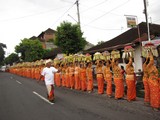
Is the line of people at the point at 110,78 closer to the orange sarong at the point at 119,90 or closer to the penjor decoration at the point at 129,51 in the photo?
the orange sarong at the point at 119,90

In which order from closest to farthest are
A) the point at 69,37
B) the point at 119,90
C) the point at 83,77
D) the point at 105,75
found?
the point at 119,90 < the point at 105,75 < the point at 83,77 < the point at 69,37

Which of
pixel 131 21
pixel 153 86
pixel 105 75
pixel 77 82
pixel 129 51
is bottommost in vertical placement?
pixel 77 82

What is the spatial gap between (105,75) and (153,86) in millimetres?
4223

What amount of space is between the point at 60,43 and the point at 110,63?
18817mm

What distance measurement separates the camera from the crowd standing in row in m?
9.53

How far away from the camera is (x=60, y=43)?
31703 mm

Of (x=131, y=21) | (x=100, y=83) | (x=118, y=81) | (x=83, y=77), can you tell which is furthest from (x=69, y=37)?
(x=118, y=81)

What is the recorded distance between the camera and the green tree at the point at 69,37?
31.2 m

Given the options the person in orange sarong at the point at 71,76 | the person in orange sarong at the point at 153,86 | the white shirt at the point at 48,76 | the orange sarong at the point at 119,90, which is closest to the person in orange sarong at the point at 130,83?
the orange sarong at the point at 119,90

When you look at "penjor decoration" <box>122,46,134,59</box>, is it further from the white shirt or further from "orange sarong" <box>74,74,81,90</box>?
"orange sarong" <box>74,74,81,90</box>

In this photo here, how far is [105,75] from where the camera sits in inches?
525

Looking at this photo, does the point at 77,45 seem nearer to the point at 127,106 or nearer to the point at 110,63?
the point at 110,63

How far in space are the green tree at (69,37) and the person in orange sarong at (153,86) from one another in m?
21.9

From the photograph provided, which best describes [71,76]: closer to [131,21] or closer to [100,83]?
[100,83]
